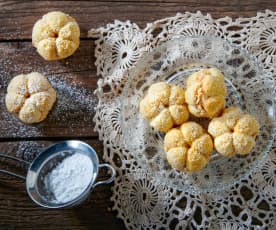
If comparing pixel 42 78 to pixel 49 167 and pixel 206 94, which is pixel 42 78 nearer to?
pixel 49 167

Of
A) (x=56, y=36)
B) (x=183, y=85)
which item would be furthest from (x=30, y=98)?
(x=183, y=85)

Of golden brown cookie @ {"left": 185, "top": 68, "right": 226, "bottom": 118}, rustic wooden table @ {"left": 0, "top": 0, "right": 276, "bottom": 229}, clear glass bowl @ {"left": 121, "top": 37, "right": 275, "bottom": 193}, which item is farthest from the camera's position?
rustic wooden table @ {"left": 0, "top": 0, "right": 276, "bottom": 229}

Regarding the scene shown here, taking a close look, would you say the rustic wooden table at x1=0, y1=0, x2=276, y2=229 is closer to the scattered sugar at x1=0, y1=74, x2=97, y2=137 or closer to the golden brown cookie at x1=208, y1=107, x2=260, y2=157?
the scattered sugar at x1=0, y1=74, x2=97, y2=137

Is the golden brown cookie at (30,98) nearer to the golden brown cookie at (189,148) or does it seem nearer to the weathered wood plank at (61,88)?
the weathered wood plank at (61,88)

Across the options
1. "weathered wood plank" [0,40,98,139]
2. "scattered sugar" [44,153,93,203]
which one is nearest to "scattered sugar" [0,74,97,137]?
"weathered wood plank" [0,40,98,139]

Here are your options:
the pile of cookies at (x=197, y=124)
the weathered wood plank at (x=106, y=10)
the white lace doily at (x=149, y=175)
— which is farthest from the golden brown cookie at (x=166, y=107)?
the weathered wood plank at (x=106, y=10)

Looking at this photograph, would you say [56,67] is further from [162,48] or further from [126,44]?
[162,48]

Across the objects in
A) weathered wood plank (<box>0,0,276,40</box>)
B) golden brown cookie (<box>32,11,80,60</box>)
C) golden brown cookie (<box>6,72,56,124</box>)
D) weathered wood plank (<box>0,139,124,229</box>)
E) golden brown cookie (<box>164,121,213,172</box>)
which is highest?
weathered wood plank (<box>0,0,276,40</box>)
